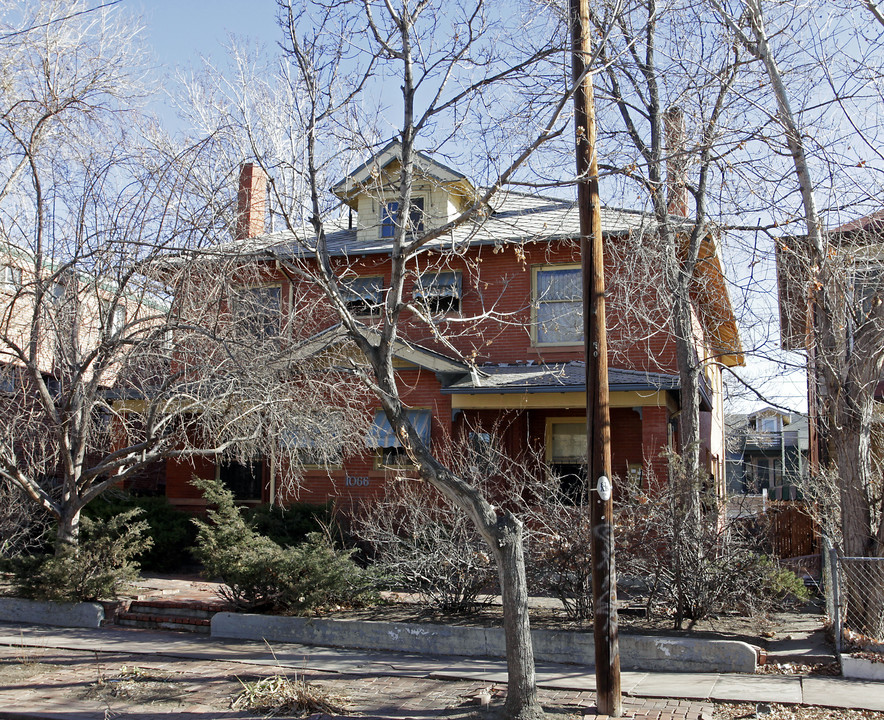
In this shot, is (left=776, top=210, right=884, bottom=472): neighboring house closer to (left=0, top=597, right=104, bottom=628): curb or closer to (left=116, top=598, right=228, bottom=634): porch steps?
(left=116, top=598, right=228, bottom=634): porch steps

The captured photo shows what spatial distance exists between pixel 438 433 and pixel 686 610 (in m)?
7.80

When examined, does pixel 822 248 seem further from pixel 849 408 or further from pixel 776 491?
pixel 776 491

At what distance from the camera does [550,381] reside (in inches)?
578

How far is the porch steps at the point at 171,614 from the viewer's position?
35.3 ft

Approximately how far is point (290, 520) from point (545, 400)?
5439 millimetres

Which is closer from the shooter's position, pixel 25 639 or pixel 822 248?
pixel 822 248

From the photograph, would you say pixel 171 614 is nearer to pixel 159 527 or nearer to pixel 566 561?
pixel 159 527

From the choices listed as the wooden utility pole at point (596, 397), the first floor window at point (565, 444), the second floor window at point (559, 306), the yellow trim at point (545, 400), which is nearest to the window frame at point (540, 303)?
the second floor window at point (559, 306)

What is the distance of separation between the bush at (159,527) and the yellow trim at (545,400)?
19.6 feet

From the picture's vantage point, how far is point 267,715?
7.14 meters

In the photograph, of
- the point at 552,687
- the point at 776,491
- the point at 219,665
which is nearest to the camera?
the point at 552,687

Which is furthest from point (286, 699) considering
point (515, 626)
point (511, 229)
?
point (511, 229)

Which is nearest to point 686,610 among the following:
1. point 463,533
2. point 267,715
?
point 463,533

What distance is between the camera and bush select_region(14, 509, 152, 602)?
10995 millimetres
